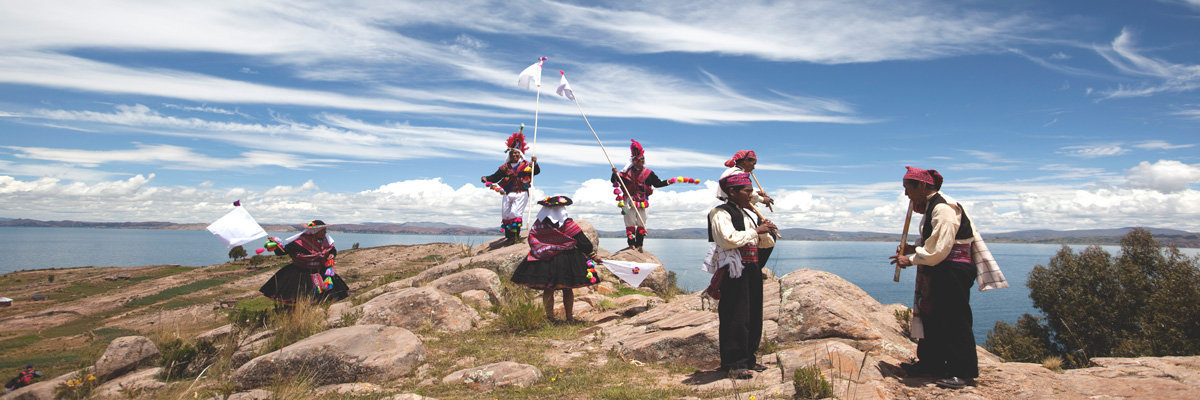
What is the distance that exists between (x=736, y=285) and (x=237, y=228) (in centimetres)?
756

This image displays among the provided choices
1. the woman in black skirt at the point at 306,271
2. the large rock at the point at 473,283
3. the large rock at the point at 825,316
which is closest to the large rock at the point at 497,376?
the large rock at the point at 825,316

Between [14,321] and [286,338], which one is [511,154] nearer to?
[286,338]

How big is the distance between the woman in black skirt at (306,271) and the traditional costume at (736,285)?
719 centimetres

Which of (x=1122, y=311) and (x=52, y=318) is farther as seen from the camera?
(x=1122, y=311)

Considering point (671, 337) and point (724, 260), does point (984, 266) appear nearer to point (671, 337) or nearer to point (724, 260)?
point (724, 260)

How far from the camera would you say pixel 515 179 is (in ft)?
47.7

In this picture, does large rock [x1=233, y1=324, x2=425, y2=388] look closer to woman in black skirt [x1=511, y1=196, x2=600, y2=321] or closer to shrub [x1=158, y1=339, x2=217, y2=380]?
shrub [x1=158, y1=339, x2=217, y2=380]

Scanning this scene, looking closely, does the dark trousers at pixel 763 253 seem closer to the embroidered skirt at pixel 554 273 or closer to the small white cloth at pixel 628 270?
the small white cloth at pixel 628 270

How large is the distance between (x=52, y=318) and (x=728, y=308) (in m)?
23.6

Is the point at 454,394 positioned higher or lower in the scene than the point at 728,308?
lower

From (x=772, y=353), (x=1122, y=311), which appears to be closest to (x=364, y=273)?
(x=772, y=353)

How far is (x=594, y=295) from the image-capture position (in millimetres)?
13305

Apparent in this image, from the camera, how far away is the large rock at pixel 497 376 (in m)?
6.20

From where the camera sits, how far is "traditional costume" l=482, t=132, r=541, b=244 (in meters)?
14.5
